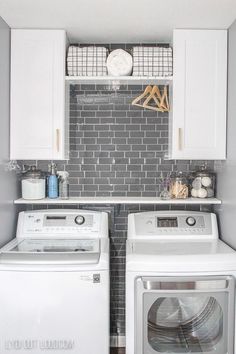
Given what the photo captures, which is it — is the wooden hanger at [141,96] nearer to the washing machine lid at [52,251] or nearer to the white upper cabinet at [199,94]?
the white upper cabinet at [199,94]

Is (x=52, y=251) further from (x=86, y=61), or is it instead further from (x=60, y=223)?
(x=86, y=61)

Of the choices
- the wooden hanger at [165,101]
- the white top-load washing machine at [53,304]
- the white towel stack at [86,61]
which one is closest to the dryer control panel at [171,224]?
the white top-load washing machine at [53,304]

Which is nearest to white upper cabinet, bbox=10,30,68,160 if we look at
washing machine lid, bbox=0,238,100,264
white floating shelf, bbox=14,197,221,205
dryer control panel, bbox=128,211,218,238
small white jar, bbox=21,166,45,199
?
small white jar, bbox=21,166,45,199

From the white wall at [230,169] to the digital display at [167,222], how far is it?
34 cm

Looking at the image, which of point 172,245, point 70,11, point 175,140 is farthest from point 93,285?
point 70,11

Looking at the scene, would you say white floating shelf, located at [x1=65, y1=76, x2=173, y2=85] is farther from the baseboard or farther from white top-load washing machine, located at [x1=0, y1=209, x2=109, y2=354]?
the baseboard

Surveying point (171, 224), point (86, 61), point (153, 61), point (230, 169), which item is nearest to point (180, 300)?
point (171, 224)

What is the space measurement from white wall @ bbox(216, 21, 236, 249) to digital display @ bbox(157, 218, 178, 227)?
0.34m

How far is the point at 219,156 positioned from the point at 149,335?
122cm

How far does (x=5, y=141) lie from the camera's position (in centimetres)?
220

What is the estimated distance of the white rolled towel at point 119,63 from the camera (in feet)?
7.56

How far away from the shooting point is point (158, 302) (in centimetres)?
191

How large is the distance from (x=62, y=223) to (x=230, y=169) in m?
1.22

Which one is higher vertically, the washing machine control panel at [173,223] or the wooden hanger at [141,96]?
the wooden hanger at [141,96]
